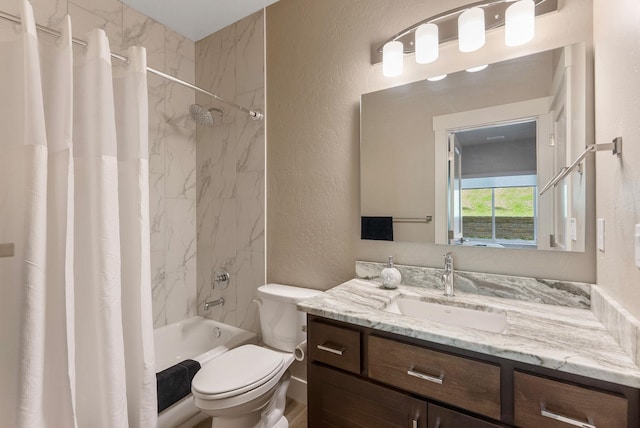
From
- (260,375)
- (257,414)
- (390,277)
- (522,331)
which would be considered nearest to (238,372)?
(260,375)

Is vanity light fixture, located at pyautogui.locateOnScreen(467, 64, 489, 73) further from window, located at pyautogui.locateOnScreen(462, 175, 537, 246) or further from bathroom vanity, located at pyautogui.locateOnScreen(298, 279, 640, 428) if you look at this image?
bathroom vanity, located at pyautogui.locateOnScreen(298, 279, 640, 428)

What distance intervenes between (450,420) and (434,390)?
94mm

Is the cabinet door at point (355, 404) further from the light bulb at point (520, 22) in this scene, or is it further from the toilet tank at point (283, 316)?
the light bulb at point (520, 22)

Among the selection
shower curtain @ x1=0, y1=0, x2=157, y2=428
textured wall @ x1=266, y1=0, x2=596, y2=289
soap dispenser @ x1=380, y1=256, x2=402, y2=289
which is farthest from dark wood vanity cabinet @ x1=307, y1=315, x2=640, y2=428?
shower curtain @ x1=0, y1=0, x2=157, y2=428

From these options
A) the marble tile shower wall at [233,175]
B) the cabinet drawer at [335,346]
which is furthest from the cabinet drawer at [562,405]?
the marble tile shower wall at [233,175]

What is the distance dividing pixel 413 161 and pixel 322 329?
0.95 m

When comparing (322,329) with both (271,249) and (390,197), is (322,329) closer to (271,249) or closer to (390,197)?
(390,197)

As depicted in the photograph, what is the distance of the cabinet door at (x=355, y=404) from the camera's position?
3.16 feet

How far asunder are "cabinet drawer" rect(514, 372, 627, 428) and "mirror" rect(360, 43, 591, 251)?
635mm

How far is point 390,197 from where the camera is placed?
1570mm

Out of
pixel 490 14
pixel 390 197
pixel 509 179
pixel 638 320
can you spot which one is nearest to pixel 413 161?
pixel 390 197

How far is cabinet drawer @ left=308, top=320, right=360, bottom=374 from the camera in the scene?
3.49 ft

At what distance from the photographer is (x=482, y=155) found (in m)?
1.33

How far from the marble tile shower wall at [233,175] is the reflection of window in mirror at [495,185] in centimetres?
128
